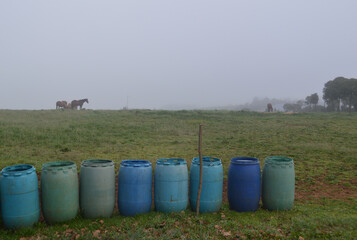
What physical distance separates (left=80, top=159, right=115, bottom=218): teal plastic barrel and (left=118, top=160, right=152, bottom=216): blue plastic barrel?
10.0 inches

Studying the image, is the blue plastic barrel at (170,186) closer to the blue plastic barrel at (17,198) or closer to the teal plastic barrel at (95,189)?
the teal plastic barrel at (95,189)

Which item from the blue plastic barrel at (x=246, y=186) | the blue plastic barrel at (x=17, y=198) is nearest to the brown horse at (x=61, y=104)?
the blue plastic barrel at (x=17, y=198)

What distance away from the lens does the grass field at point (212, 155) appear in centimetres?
484

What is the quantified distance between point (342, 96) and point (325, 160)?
120 ft

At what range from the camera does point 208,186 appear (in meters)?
5.82

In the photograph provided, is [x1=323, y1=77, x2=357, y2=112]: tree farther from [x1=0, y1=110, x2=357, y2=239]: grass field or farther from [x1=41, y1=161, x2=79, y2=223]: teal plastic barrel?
[x1=41, y1=161, x2=79, y2=223]: teal plastic barrel

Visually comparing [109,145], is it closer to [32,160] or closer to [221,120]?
[32,160]

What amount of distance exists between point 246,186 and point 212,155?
6486mm

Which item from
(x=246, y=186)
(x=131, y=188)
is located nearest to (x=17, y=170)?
(x=131, y=188)

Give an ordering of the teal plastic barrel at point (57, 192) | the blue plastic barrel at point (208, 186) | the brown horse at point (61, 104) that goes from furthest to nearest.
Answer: the brown horse at point (61, 104) → the blue plastic barrel at point (208, 186) → the teal plastic barrel at point (57, 192)

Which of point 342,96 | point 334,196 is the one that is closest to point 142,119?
point 334,196

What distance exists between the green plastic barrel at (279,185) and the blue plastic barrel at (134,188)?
2435 millimetres

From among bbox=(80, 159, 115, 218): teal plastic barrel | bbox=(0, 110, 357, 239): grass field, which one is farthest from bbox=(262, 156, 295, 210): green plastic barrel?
bbox=(80, 159, 115, 218): teal plastic barrel

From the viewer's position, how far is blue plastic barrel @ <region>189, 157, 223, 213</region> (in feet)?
19.1
